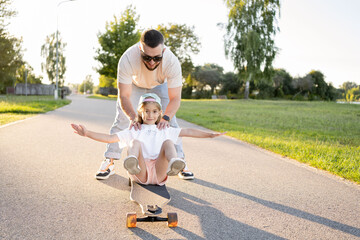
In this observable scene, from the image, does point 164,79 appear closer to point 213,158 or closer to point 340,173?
point 213,158

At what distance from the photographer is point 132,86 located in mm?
4250

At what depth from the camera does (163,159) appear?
3.12 m

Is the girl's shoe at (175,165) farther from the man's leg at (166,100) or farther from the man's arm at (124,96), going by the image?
the man's leg at (166,100)

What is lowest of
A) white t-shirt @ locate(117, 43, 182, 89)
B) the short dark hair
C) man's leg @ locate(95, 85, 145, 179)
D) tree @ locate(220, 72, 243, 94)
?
man's leg @ locate(95, 85, 145, 179)

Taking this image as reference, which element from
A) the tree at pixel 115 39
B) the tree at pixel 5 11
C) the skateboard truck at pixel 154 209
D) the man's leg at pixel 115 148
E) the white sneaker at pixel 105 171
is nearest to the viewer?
the skateboard truck at pixel 154 209

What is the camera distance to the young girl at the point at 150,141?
3090 millimetres

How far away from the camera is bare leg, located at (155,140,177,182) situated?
120 inches

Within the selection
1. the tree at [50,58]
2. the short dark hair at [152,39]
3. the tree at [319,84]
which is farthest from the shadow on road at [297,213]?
the tree at [50,58]

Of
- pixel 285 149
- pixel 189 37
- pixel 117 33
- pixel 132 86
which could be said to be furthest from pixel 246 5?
pixel 132 86

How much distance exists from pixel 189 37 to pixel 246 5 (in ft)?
61.3

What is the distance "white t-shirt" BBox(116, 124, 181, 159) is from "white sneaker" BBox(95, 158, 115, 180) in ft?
3.66

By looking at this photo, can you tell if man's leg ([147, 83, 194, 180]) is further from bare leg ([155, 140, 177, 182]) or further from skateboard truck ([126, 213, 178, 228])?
Answer: skateboard truck ([126, 213, 178, 228])

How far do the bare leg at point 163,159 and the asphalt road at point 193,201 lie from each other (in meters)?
0.35

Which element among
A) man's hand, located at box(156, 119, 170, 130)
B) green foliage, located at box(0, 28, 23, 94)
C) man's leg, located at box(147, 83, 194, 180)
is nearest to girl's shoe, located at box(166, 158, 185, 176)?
man's hand, located at box(156, 119, 170, 130)
